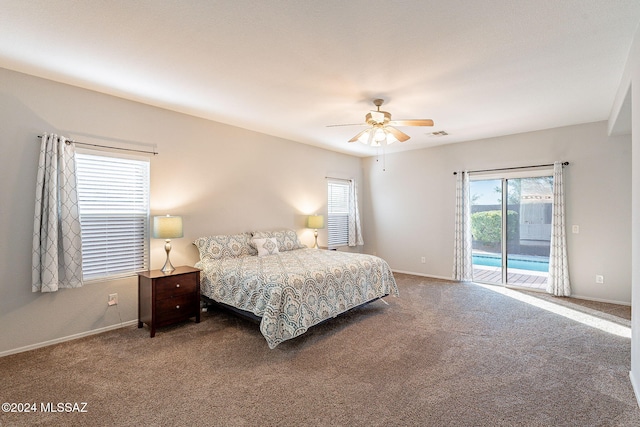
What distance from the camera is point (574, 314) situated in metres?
4.07

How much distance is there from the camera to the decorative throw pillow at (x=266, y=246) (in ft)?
15.4

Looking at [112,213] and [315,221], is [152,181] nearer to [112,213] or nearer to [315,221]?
[112,213]

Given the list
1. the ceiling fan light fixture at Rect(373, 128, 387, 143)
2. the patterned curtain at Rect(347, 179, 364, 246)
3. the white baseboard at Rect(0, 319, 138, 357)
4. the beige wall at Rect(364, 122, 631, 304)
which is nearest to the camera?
the white baseboard at Rect(0, 319, 138, 357)

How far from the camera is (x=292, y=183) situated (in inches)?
231

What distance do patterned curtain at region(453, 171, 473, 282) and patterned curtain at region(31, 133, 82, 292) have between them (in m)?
5.93

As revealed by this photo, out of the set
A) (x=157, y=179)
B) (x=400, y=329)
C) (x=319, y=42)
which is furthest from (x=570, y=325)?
(x=157, y=179)

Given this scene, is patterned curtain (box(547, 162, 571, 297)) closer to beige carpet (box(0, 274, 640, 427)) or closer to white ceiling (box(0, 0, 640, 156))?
white ceiling (box(0, 0, 640, 156))

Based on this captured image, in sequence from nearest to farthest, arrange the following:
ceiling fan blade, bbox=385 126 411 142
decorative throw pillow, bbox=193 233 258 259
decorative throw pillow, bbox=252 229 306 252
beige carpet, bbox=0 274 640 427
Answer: beige carpet, bbox=0 274 640 427 → ceiling fan blade, bbox=385 126 411 142 → decorative throw pillow, bbox=193 233 258 259 → decorative throw pillow, bbox=252 229 306 252

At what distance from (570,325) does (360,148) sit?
179 inches

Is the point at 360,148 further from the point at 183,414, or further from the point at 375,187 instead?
the point at 183,414

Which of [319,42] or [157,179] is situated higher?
[319,42]

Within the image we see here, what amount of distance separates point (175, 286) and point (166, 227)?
0.71 m

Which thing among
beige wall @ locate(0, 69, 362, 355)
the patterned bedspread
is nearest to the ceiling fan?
the patterned bedspread

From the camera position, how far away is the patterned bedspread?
305cm
